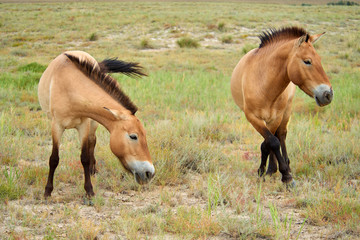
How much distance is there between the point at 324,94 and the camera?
4.12 metres

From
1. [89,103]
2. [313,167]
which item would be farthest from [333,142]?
[89,103]

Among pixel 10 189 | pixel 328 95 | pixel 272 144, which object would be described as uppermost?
pixel 328 95

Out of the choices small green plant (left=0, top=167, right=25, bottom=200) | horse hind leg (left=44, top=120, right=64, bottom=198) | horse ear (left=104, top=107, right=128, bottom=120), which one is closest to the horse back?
horse hind leg (left=44, top=120, right=64, bottom=198)

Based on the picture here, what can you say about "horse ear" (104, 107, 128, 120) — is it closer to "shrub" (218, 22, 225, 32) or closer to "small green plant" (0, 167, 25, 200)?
"small green plant" (0, 167, 25, 200)

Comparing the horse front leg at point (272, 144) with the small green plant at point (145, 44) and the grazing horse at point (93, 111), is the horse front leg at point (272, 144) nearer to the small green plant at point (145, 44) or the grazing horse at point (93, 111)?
the grazing horse at point (93, 111)

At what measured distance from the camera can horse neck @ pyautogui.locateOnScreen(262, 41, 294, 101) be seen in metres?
4.57

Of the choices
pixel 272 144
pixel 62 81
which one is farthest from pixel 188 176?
pixel 62 81

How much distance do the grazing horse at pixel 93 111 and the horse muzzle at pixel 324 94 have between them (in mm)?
1929

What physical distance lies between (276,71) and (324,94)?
0.73m

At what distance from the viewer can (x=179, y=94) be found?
949 cm

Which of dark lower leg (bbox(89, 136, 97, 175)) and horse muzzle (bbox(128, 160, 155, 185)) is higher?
horse muzzle (bbox(128, 160, 155, 185))

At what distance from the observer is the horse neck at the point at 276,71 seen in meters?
4.57

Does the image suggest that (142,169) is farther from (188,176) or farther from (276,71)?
(276,71)

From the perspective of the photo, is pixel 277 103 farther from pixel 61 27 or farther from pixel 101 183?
pixel 61 27
